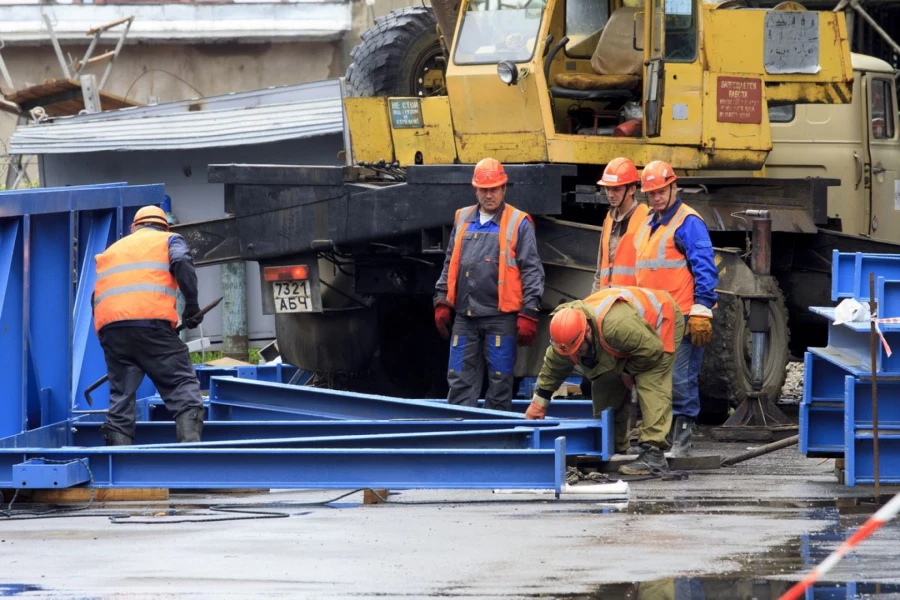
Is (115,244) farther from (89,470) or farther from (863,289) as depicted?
(863,289)

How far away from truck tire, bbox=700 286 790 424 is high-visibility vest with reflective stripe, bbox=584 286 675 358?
1654 mm

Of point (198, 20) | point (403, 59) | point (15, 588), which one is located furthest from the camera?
point (198, 20)

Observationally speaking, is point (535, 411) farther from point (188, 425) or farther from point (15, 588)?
point (15, 588)

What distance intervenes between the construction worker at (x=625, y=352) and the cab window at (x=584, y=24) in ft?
9.86

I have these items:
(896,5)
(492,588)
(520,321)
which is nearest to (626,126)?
(520,321)

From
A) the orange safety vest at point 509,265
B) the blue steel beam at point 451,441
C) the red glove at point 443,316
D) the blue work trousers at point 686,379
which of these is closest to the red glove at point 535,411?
the blue steel beam at point 451,441

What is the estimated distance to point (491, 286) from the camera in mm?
8836

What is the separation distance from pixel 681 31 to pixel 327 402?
3324 mm

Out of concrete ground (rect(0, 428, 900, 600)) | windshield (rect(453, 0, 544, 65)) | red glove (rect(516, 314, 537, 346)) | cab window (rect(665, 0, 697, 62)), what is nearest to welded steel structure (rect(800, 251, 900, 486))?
concrete ground (rect(0, 428, 900, 600))

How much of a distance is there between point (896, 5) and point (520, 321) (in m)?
9.83

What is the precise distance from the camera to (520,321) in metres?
8.83

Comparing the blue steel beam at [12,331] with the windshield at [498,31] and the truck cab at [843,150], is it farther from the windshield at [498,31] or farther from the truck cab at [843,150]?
the truck cab at [843,150]

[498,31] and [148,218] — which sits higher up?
[498,31]

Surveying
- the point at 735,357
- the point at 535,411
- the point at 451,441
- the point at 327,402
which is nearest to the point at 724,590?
the point at 451,441
